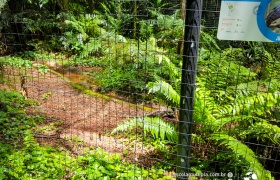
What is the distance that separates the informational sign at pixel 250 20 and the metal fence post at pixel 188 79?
0.57 ft

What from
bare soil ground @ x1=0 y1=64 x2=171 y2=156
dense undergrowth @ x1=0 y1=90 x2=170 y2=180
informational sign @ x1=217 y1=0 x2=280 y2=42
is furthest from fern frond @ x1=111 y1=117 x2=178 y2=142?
informational sign @ x1=217 y1=0 x2=280 y2=42

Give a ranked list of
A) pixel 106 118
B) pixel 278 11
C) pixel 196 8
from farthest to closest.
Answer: pixel 106 118 → pixel 196 8 → pixel 278 11

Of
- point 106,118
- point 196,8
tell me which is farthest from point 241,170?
point 106,118

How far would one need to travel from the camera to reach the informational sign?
1654 mm

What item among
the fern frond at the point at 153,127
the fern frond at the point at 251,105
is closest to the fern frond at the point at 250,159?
the fern frond at the point at 251,105

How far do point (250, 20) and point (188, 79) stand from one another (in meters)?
0.56

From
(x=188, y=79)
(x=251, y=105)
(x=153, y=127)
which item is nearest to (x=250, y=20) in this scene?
(x=188, y=79)

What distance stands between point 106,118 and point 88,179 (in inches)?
59.5

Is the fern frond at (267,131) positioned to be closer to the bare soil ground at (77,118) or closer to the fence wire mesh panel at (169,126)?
the fence wire mesh panel at (169,126)

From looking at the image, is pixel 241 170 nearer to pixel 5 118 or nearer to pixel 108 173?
pixel 108 173

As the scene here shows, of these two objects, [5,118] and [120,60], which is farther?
[120,60]

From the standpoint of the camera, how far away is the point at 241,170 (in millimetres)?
2691

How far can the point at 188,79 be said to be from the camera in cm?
195

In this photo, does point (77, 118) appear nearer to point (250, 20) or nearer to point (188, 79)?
point (188, 79)
